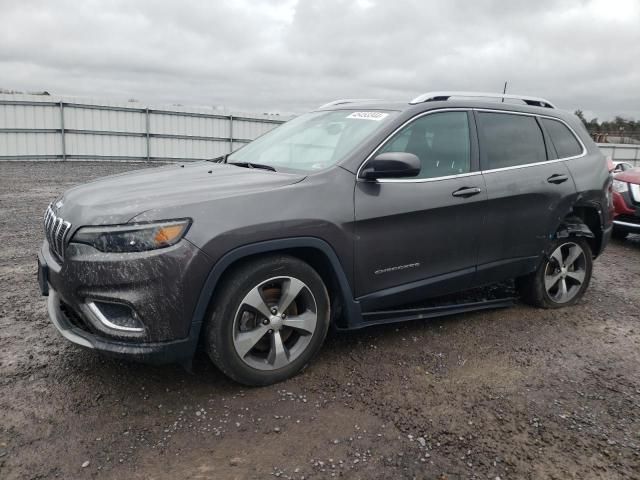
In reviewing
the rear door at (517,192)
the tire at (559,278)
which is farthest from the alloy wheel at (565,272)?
the rear door at (517,192)

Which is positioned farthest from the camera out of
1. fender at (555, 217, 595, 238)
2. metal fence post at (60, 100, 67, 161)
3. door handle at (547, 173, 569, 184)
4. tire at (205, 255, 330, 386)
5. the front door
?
metal fence post at (60, 100, 67, 161)

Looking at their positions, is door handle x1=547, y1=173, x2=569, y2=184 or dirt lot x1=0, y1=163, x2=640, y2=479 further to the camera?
door handle x1=547, y1=173, x2=569, y2=184

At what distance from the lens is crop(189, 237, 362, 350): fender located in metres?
2.72

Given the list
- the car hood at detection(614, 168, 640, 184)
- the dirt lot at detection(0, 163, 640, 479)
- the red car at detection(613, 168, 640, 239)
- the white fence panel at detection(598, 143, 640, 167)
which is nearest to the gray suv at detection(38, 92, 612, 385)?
the dirt lot at detection(0, 163, 640, 479)

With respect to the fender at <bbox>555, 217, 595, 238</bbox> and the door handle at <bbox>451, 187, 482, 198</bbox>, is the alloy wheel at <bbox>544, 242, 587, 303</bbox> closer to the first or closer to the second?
the fender at <bbox>555, 217, 595, 238</bbox>

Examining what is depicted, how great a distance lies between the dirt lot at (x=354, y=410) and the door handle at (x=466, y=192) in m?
1.10

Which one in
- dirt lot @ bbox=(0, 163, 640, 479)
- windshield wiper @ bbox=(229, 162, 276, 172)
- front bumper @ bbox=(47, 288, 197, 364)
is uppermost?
windshield wiper @ bbox=(229, 162, 276, 172)

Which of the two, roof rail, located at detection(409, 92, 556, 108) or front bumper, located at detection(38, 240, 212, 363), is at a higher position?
roof rail, located at detection(409, 92, 556, 108)

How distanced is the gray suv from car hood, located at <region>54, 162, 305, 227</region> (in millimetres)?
14

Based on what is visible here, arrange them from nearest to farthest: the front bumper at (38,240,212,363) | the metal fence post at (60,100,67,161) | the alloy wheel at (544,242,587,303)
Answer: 1. the front bumper at (38,240,212,363)
2. the alloy wheel at (544,242,587,303)
3. the metal fence post at (60,100,67,161)

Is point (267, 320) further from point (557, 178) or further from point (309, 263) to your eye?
point (557, 178)

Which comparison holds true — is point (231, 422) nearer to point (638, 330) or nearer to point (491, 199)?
point (491, 199)

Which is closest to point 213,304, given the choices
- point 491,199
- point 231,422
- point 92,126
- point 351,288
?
point 231,422

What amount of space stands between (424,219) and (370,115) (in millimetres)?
862
